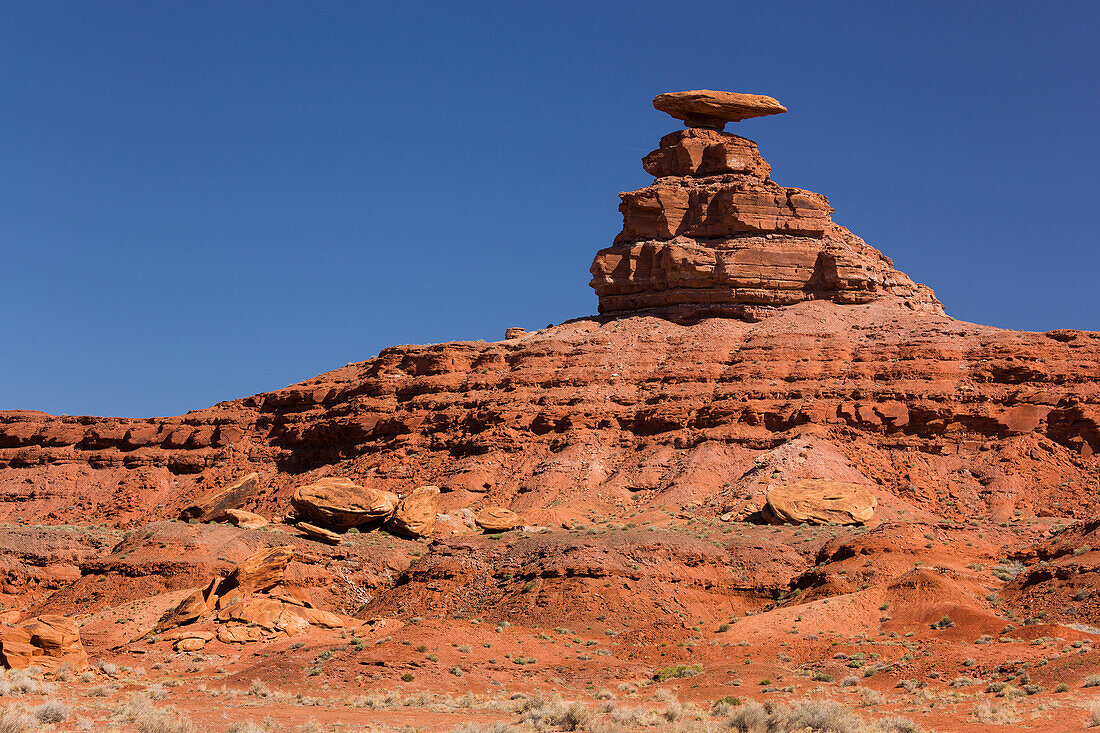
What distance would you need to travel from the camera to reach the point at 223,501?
185ft

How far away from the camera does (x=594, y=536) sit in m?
38.7

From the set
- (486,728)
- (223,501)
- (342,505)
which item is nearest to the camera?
(486,728)

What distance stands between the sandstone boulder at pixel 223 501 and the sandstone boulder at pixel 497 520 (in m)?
11.3

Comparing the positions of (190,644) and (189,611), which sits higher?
(189,611)

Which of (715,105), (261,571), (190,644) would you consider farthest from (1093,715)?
(715,105)

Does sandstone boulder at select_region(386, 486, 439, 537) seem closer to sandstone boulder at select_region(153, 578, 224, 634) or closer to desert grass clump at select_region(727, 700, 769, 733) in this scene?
sandstone boulder at select_region(153, 578, 224, 634)

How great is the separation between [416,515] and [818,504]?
15084 mm

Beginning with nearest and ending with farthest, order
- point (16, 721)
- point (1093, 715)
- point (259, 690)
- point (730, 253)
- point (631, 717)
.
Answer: point (16, 721), point (1093, 715), point (631, 717), point (259, 690), point (730, 253)

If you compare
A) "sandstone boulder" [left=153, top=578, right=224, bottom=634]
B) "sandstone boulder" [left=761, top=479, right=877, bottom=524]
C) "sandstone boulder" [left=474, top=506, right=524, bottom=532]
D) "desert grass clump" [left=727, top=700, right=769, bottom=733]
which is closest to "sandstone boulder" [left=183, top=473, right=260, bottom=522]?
"sandstone boulder" [left=474, top=506, right=524, bottom=532]

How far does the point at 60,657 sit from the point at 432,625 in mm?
9077

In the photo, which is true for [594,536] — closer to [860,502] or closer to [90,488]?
[860,502]

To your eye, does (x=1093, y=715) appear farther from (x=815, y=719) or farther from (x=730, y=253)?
(x=730, y=253)

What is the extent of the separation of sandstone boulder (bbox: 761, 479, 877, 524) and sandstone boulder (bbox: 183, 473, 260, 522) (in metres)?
22.4

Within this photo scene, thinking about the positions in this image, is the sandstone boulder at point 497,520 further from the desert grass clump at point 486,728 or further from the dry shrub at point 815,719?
the dry shrub at point 815,719
